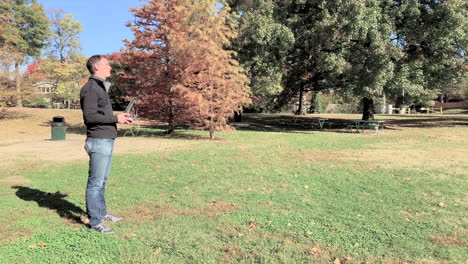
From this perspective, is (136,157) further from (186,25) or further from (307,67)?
(307,67)

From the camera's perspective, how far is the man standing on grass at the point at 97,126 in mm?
3732

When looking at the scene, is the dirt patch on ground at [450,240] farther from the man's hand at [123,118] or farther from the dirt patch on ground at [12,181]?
the dirt patch on ground at [12,181]

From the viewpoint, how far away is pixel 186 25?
15.2m

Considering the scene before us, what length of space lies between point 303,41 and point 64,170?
16296 millimetres

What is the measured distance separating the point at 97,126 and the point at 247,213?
2.33 m

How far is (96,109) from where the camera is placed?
3.75 metres

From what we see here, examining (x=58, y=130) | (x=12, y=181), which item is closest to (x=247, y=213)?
(x=12, y=181)

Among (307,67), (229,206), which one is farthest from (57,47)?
(229,206)

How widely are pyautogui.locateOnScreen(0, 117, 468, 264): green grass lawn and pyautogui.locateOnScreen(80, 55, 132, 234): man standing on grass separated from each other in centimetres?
37

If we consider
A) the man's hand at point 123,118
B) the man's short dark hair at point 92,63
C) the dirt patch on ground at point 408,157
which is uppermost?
the man's short dark hair at point 92,63

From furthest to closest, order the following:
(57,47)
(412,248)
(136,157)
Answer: (57,47), (136,157), (412,248)

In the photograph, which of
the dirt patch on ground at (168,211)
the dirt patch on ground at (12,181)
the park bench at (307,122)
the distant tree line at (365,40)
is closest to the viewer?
the dirt patch on ground at (168,211)

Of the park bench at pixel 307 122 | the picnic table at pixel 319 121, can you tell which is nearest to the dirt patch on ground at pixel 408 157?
the picnic table at pixel 319 121

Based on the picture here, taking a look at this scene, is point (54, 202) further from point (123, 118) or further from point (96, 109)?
point (123, 118)
